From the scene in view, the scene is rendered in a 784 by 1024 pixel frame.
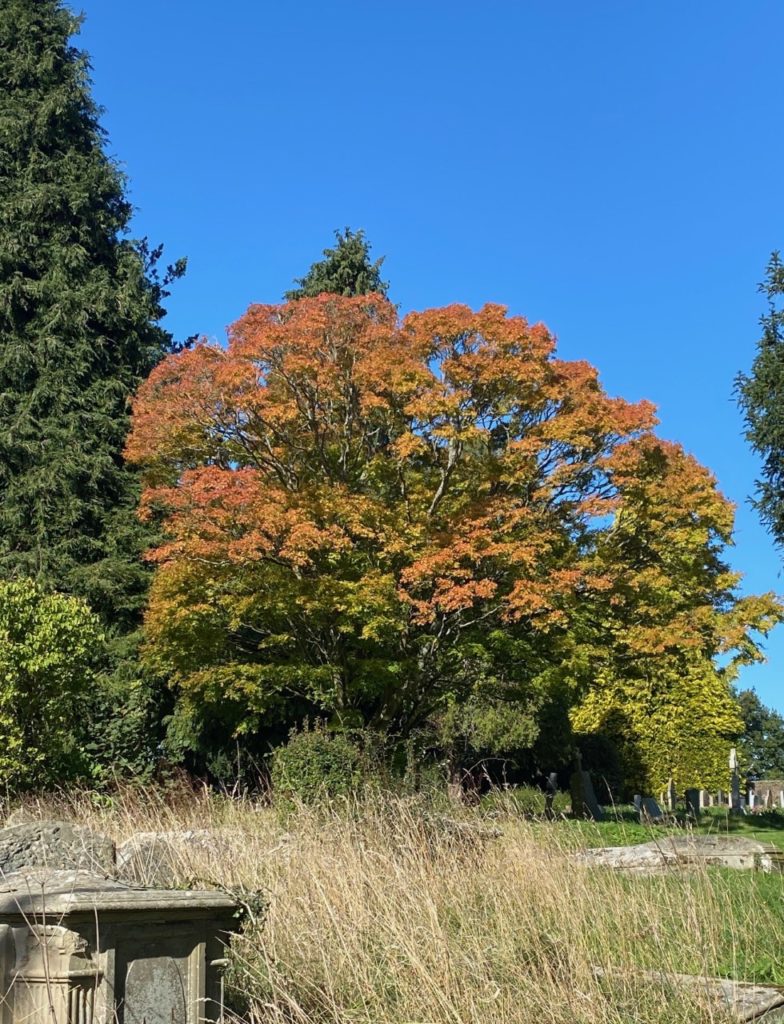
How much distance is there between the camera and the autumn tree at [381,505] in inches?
497

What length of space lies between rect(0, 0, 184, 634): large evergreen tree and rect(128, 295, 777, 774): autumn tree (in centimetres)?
384

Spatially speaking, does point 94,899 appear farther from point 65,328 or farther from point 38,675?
point 65,328

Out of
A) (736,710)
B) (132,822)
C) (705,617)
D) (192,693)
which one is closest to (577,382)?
(705,617)

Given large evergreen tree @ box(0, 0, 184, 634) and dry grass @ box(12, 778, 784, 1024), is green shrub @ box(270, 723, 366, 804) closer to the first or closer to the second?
dry grass @ box(12, 778, 784, 1024)

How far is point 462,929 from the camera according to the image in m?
4.35

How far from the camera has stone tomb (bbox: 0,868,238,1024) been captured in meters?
3.08

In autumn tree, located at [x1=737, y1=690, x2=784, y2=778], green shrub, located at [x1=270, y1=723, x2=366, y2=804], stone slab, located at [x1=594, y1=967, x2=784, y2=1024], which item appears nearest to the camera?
stone slab, located at [x1=594, y1=967, x2=784, y2=1024]

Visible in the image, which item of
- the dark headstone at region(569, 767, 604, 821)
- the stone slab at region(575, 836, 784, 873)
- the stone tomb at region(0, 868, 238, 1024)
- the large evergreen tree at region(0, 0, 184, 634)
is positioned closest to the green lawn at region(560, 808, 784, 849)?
the stone slab at region(575, 836, 784, 873)

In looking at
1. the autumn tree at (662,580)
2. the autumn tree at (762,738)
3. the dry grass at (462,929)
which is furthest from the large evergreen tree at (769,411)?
the autumn tree at (762,738)

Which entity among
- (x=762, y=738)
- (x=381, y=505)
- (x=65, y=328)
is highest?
(x=65, y=328)

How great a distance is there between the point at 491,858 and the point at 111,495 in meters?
14.4

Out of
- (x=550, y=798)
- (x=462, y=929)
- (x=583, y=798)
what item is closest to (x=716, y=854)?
(x=462, y=929)

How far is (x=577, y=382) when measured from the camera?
1311 cm

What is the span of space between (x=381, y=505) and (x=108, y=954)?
989cm
